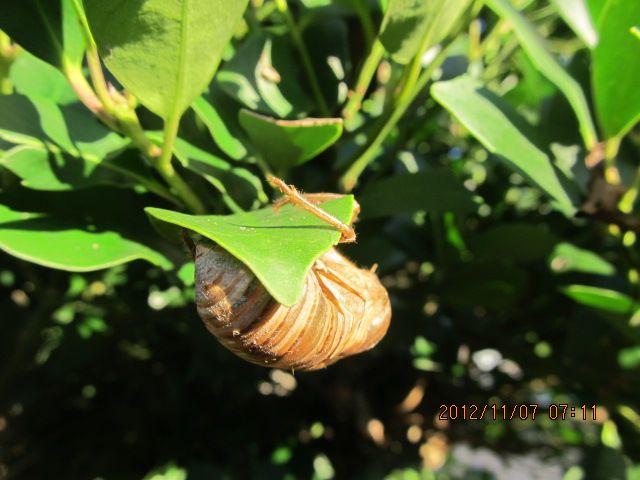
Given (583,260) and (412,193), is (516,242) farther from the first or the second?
(412,193)

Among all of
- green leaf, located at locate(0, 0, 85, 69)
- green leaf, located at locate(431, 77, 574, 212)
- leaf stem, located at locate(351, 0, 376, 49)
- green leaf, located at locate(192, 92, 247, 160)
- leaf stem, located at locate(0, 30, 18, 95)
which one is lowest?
green leaf, located at locate(431, 77, 574, 212)

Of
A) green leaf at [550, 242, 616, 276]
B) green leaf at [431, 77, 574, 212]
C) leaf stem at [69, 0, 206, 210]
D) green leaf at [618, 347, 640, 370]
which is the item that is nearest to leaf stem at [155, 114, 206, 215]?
leaf stem at [69, 0, 206, 210]

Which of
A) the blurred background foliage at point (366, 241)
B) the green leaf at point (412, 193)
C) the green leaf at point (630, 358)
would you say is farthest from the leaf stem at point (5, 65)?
the green leaf at point (630, 358)

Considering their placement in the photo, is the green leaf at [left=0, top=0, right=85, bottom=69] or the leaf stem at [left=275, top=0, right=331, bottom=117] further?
the leaf stem at [left=275, top=0, right=331, bottom=117]

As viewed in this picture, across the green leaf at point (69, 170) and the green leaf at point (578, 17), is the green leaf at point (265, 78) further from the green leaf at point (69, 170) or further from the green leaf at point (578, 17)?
the green leaf at point (578, 17)

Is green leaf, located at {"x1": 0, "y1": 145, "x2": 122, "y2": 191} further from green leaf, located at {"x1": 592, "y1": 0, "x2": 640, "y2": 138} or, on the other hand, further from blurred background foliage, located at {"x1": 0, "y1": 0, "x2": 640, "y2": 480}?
green leaf, located at {"x1": 592, "y1": 0, "x2": 640, "y2": 138}
